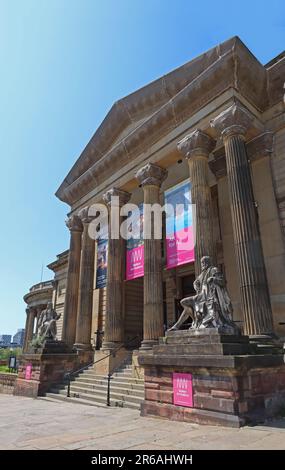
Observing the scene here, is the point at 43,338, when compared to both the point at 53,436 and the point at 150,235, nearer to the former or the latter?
the point at 150,235

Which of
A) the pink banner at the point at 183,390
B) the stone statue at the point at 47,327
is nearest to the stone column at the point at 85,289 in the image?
the stone statue at the point at 47,327

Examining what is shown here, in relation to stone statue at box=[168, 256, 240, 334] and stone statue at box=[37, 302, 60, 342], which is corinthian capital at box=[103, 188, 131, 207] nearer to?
stone statue at box=[37, 302, 60, 342]

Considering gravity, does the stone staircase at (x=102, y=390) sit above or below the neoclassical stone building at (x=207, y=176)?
below

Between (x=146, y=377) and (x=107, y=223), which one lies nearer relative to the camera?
(x=146, y=377)

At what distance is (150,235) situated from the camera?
14203 mm

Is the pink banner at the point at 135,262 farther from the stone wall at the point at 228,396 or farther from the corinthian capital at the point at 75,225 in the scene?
the stone wall at the point at 228,396

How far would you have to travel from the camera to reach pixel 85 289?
59.1ft

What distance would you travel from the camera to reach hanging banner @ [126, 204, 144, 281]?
14592 mm

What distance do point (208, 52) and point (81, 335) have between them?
46.9 ft

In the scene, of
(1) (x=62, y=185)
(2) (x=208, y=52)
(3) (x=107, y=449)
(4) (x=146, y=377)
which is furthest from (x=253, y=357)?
(1) (x=62, y=185)

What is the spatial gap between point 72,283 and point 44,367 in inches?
223

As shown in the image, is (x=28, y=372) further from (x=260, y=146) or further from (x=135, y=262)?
(x=260, y=146)

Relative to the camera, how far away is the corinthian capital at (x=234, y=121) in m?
11.7

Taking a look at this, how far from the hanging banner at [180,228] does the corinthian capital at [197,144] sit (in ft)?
4.09
